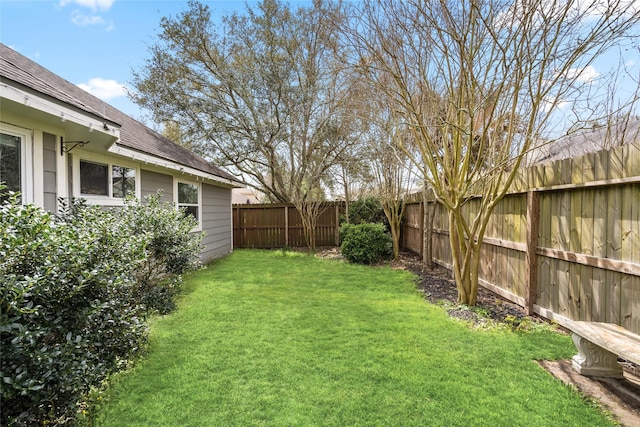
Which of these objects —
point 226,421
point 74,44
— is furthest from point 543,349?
point 74,44

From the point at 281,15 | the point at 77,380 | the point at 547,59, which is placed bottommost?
the point at 77,380

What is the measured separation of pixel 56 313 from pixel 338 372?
216cm

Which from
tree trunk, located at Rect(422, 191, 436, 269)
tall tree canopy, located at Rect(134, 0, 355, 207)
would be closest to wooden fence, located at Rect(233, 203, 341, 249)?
tall tree canopy, located at Rect(134, 0, 355, 207)

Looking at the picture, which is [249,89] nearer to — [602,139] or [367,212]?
[367,212]

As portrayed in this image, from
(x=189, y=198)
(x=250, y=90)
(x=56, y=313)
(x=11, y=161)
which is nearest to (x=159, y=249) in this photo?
(x=11, y=161)

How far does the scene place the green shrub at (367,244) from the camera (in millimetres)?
8602

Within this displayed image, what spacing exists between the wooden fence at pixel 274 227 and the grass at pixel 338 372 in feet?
24.4

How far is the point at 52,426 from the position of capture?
205 cm

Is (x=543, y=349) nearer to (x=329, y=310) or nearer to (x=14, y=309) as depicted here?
(x=329, y=310)

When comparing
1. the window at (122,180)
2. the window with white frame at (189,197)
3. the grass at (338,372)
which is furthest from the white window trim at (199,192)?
the grass at (338,372)

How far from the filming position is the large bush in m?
1.65

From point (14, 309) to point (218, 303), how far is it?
3.32 metres

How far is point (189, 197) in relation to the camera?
8250mm

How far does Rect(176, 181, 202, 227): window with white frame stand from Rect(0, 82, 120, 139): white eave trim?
3790 mm
